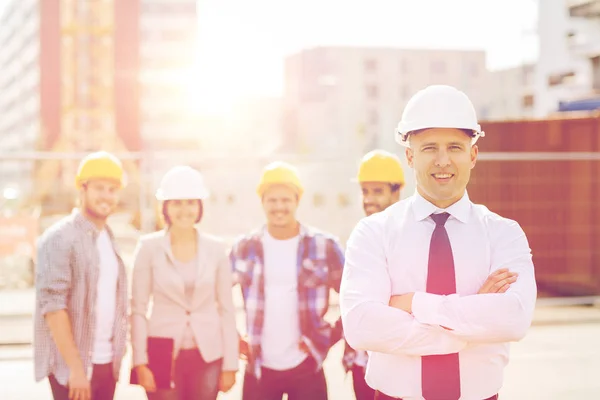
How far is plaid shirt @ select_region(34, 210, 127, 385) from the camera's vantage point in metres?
3.62

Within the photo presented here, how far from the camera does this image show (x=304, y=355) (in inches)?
154

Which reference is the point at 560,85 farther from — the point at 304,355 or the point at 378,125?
the point at 304,355

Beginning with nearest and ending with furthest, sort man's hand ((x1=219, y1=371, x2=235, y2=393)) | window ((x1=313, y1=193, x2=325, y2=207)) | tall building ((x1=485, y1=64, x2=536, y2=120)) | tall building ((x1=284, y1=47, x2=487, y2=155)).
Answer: man's hand ((x1=219, y1=371, x2=235, y2=393)) < window ((x1=313, y1=193, x2=325, y2=207)) < tall building ((x1=485, y1=64, x2=536, y2=120)) < tall building ((x1=284, y1=47, x2=487, y2=155))

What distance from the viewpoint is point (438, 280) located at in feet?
7.83

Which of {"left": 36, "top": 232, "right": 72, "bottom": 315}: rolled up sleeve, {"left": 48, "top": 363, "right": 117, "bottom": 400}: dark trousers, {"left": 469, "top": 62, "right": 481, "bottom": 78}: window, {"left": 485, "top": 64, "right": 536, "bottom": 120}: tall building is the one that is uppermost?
{"left": 469, "top": 62, "right": 481, "bottom": 78}: window

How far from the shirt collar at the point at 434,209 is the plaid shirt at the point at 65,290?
6.16 feet

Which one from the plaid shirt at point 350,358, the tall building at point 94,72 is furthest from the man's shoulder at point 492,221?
the tall building at point 94,72

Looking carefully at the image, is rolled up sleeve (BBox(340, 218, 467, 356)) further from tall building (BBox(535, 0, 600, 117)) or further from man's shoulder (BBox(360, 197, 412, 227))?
tall building (BBox(535, 0, 600, 117))

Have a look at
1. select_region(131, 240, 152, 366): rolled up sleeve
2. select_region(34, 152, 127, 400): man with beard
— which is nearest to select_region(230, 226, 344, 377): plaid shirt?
select_region(131, 240, 152, 366): rolled up sleeve

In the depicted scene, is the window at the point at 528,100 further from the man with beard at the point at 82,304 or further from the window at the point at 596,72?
the man with beard at the point at 82,304

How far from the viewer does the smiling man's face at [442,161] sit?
2.42m

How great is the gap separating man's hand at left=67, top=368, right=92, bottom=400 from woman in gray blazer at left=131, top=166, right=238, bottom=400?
38 cm

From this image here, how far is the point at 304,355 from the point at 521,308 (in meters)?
1.68

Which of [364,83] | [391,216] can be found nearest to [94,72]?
[364,83]
